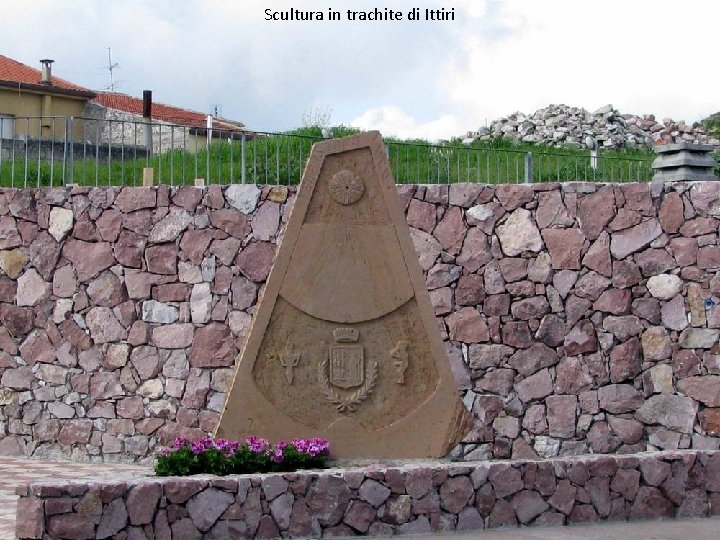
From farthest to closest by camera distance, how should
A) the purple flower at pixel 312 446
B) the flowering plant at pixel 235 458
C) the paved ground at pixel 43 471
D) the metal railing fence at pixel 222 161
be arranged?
the metal railing fence at pixel 222 161 < the paved ground at pixel 43 471 < the purple flower at pixel 312 446 < the flowering plant at pixel 235 458

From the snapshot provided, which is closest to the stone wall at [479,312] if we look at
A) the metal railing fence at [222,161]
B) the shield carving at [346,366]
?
the metal railing fence at [222,161]

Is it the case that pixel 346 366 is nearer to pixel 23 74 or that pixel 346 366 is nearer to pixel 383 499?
pixel 383 499

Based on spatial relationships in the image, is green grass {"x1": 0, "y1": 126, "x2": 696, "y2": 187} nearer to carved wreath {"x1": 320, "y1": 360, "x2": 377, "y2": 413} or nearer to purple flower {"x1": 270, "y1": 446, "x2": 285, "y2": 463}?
carved wreath {"x1": 320, "y1": 360, "x2": 377, "y2": 413}

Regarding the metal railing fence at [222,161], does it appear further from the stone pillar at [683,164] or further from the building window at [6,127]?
the stone pillar at [683,164]

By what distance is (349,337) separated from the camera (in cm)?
938

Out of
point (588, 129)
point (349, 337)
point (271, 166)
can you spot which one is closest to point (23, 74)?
point (588, 129)

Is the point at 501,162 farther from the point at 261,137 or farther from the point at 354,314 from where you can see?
the point at 354,314

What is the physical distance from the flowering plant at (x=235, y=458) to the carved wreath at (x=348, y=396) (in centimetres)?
44

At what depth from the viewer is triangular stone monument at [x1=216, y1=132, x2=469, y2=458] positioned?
30.7 feet

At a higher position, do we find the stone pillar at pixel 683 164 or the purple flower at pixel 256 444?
the stone pillar at pixel 683 164

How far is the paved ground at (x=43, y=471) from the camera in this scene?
35.6 feet

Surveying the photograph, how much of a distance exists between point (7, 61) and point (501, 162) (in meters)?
19.8

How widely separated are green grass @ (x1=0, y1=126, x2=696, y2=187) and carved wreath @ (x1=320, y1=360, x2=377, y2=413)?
482 centimetres

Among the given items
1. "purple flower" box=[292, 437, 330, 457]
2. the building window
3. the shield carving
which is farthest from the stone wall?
"purple flower" box=[292, 437, 330, 457]
